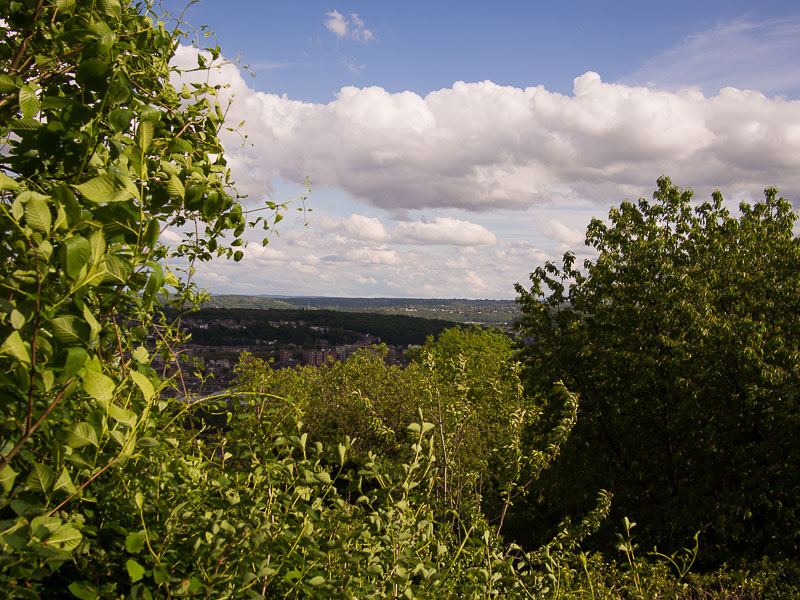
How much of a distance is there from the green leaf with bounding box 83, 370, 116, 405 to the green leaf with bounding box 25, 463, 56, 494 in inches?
13.1

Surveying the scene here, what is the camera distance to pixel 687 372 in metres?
13.7

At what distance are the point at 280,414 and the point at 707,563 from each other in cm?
1357

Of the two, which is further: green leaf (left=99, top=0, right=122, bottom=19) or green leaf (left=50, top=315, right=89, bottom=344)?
green leaf (left=99, top=0, right=122, bottom=19)

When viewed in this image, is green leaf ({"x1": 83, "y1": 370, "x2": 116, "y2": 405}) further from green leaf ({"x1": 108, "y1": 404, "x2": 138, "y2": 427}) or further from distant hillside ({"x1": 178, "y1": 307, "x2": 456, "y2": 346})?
distant hillside ({"x1": 178, "y1": 307, "x2": 456, "y2": 346})

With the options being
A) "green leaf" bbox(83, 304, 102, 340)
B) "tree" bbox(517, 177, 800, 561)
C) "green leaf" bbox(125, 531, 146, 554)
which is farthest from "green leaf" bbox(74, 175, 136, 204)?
"tree" bbox(517, 177, 800, 561)

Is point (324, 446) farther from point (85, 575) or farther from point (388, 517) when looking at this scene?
point (85, 575)

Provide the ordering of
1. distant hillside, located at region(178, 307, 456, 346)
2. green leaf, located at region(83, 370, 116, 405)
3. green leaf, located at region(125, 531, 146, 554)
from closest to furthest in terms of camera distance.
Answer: green leaf, located at region(83, 370, 116, 405)
green leaf, located at region(125, 531, 146, 554)
distant hillside, located at region(178, 307, 456, 346)

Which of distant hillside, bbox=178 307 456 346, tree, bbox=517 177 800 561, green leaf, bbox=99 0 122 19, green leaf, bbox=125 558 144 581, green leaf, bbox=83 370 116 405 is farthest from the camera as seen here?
distant hillside, bbox=178 307 456 346

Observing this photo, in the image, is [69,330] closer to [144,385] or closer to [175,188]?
[144,385]

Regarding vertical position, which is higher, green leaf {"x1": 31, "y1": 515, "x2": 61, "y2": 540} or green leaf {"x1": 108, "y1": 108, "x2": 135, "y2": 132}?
green leaf {"x1": 108, "y1": 108, "x2": 135, "y2": 132}

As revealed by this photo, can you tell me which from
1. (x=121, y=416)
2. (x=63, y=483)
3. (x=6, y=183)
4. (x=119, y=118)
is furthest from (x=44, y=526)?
(x=119, y=118)

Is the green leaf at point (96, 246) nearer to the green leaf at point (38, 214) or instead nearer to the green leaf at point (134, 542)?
the green leaf at point (38, 214)

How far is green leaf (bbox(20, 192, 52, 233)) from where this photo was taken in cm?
120

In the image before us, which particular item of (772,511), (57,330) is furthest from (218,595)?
(772,511)
